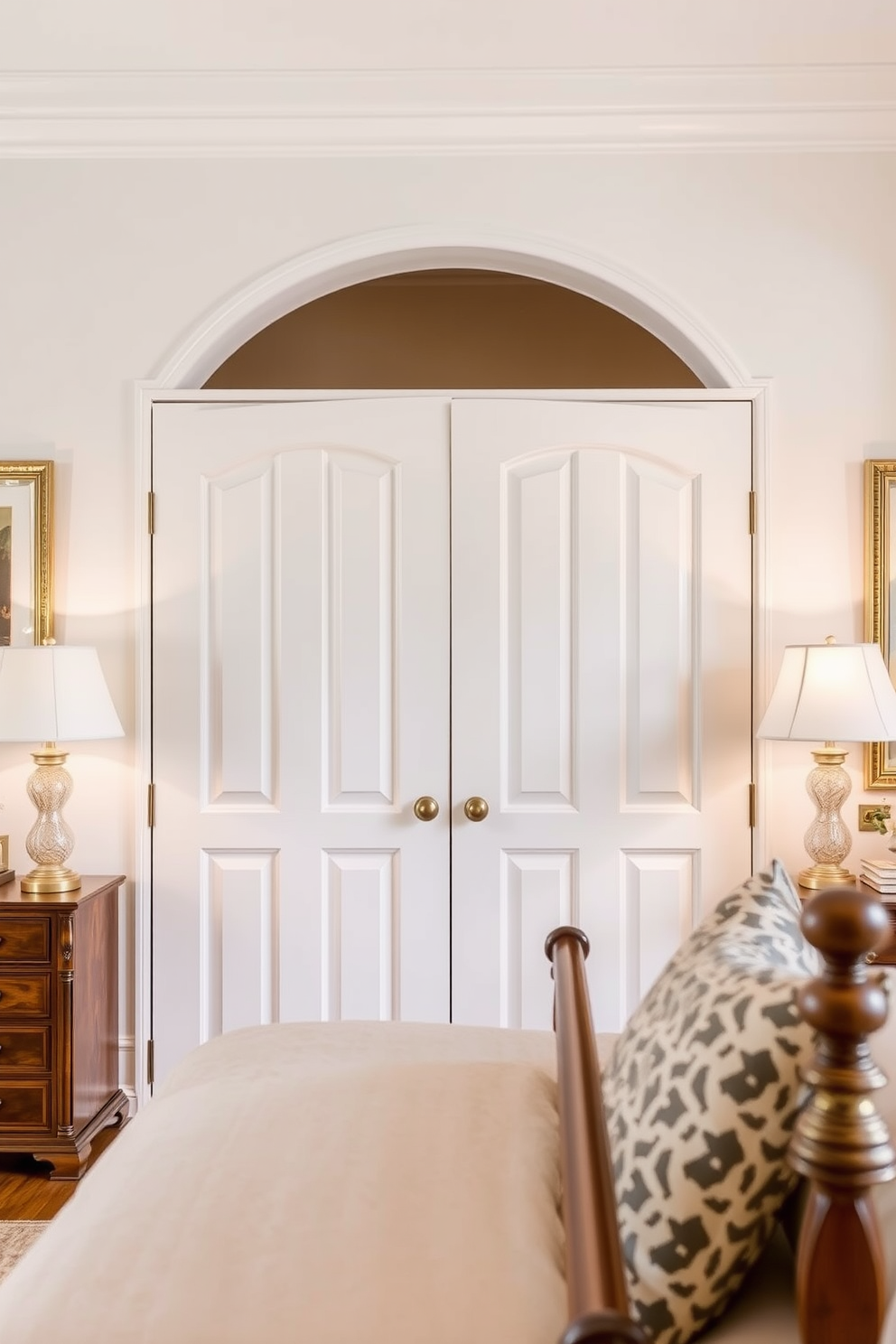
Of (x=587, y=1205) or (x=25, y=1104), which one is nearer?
(x=587, y=1205)

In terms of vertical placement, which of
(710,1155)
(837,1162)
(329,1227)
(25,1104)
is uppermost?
(837,1162)

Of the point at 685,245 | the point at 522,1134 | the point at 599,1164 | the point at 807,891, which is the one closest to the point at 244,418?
the point at 685,245

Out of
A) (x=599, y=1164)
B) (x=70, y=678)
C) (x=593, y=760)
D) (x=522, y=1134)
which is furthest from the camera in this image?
(x=593, y=760)

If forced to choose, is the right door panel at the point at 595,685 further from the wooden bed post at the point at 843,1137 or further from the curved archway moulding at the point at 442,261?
the wooden bed post at the point at 843,1137

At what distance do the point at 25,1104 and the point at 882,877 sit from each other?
2425mm

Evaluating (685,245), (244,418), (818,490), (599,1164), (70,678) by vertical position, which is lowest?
(599,1164)

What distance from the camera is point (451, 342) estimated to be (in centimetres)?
525

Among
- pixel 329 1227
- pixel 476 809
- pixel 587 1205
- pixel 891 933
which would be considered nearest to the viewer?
pixel 587 1205

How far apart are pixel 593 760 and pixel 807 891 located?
2.28 ft

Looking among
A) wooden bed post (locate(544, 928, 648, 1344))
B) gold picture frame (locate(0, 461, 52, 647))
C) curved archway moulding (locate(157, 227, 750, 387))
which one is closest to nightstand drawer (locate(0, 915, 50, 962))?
gold picture frame (locate(0, 461, 52, 647))

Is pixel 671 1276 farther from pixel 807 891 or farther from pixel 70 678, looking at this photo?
pixel 70 678

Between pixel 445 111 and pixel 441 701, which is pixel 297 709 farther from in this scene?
pixel 445 111

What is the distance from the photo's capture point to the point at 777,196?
320 centimetres

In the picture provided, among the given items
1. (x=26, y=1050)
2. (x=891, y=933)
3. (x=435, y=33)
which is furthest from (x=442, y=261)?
(x=26, y=1050)
